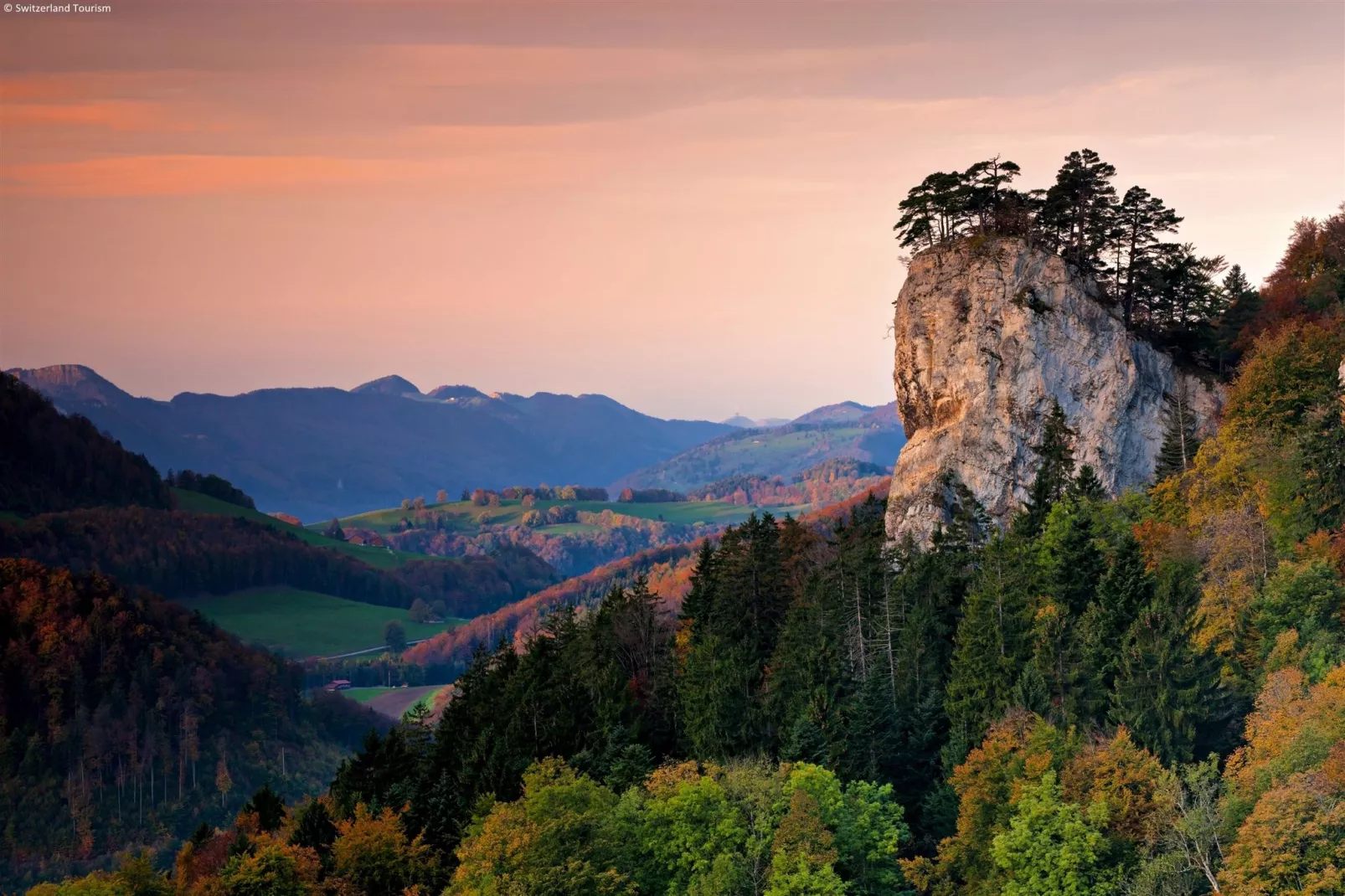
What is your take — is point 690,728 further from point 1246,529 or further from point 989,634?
point 1246,529

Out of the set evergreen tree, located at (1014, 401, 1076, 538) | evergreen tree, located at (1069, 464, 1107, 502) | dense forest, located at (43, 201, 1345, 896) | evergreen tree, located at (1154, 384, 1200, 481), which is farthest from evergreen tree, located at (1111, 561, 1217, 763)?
evergreen tree, located at (1154, 384, 1200, 481)

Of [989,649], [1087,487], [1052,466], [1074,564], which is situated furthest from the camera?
[1052,466]

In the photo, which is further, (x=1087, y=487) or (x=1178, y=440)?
(x=1178, y=440)

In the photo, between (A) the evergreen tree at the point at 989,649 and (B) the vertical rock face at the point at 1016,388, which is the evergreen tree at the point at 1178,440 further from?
(A) the evergreen tree at the point at 989,649

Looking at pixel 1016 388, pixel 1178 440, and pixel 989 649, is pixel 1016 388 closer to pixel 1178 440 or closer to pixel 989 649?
pixel 1178 440

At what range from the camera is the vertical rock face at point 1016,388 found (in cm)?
11300

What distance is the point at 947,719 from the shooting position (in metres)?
89.8

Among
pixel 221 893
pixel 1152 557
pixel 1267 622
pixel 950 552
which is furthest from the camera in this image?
pixel 950 552

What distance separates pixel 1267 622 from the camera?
8238 centimetres

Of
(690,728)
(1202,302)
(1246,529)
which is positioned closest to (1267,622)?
(1246,529)

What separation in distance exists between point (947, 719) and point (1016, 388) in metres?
34.7

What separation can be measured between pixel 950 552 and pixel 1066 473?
13.1 meters

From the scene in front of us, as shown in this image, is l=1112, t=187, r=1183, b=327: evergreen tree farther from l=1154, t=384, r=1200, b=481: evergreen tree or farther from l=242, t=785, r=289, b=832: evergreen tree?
l=242, t=785, r=289, b=832: evergreen tree

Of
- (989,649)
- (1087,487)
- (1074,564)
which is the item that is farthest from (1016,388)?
(989,649)
